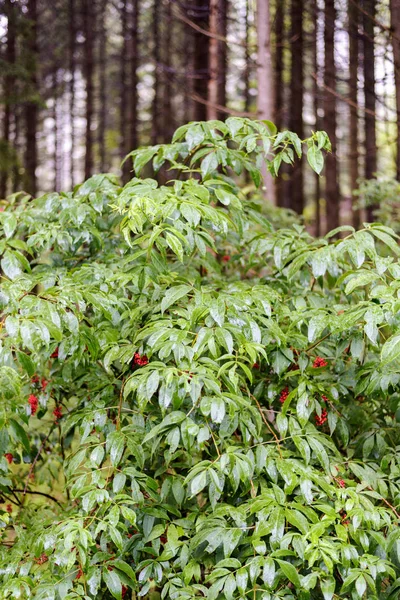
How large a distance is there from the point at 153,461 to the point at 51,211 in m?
1.43

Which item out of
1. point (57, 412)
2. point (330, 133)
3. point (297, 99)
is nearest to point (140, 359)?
point (57, 412)

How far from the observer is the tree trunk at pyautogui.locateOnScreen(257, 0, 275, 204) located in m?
7.41

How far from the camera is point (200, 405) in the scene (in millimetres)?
2221

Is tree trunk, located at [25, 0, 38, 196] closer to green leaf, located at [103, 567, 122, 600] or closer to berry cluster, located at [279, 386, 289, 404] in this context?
berry cluster, located at [279, 386, 289, 404]

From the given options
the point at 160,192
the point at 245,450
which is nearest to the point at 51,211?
the point at 160,192

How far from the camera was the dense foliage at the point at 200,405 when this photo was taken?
87.6 inches

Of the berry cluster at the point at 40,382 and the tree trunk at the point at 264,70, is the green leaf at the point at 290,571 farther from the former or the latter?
the tree trunk at the point at 264,70

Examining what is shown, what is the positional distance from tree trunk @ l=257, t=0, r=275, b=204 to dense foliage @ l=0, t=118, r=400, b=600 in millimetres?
4397

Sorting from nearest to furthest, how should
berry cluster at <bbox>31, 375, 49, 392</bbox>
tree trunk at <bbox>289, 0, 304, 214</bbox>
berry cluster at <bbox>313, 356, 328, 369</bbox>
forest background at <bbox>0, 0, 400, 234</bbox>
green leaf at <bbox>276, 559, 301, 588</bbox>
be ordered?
1. green leaf at <bbox>276, 559, 301, 588</bbox>
2. berry cluster at <bbox>313, 356, 328, 369</bbox>
3. berry cluster at <bbox>31, 375, 49, 392</bbox>
4. forest background at <bbox>0, 0, 400, 234</bbox>
5. tree trunk at <bbox>289, 0, 304, 214</bbox>

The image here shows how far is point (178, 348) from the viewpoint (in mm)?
2295

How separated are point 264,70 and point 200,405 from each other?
630 centimetres

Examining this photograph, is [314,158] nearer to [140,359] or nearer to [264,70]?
[140,359]

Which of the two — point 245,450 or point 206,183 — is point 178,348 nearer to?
point 245,450

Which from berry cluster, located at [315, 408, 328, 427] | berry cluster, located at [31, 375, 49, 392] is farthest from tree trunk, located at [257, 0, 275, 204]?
berry cluster, located at [315, 408, 328, 427]
